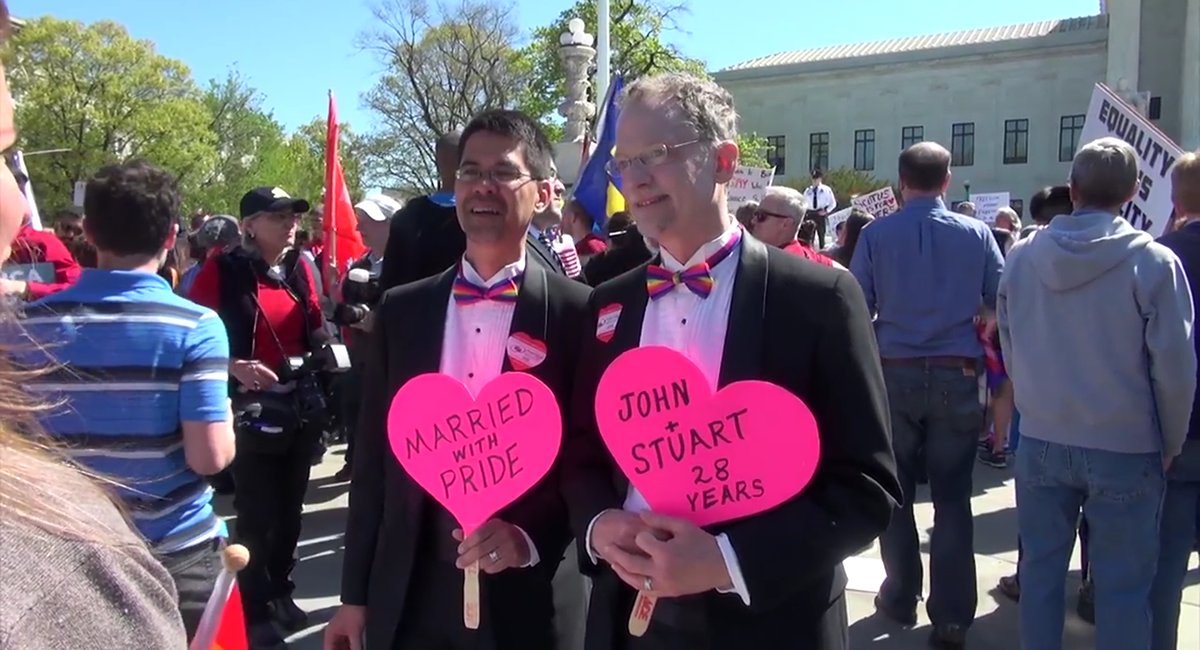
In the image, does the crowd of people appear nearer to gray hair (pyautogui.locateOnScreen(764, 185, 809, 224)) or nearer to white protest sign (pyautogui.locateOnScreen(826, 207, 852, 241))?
gray hair (pyautogui.locateOnScreen(764, 185, 809, 224))

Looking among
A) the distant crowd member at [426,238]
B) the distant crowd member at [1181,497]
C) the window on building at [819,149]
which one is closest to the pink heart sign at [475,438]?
the distant crowd member at [426,238]

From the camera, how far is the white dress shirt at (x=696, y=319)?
185 centimetres

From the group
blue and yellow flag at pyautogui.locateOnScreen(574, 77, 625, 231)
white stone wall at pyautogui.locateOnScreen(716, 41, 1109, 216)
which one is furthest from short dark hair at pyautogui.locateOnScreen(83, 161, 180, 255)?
white stone wall at pyautogui.locateOnScreen(716, 41, 1109, 216)

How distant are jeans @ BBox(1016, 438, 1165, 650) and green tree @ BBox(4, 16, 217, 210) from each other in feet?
128

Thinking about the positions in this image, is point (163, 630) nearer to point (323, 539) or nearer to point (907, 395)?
point (907, 395)

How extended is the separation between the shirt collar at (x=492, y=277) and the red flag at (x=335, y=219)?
4685 millimetres

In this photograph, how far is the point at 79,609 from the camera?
2.32 ft

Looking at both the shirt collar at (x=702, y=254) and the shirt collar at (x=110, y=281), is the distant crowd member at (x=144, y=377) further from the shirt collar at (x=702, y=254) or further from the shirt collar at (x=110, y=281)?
the shirt collar at (x=702, y=254)

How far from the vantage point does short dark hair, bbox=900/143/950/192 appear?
4.33 m

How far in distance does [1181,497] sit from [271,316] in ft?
12.9

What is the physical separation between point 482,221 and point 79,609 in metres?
1.77

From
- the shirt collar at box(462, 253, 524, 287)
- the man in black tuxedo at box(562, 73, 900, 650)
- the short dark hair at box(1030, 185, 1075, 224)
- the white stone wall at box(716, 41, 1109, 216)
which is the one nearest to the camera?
the man in black tuxedo at box(562, 73, 900, 650)

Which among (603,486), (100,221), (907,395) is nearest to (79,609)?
(603,486)

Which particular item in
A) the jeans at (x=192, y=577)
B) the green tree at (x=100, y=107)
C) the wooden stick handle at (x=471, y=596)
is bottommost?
the jeans at (x=192, y=577)
